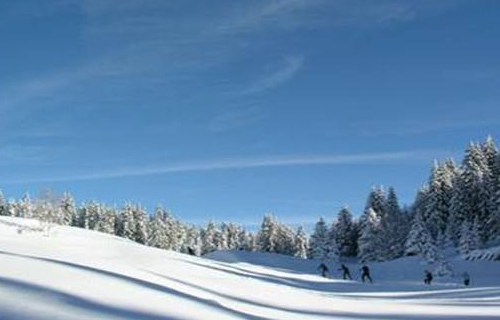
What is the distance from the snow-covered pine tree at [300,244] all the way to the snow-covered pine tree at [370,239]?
39.1 m

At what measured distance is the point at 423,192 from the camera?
95.4m

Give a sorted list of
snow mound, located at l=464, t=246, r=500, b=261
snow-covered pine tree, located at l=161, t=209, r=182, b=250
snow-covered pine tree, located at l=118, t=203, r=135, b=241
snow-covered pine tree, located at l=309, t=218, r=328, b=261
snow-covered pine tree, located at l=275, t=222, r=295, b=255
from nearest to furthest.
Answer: snow mound, located at l=464, t=246, r=500, b=261, snow-covered pine tree, located at l=309, t=218, r=328, b=261, snow-covered pine tree, located at l=275, t=222, r=295, b=255, snow-covered pine tree, located at l=118, t=203, r=135, b=241, snow-covered pine tree, located at l=161, t=209, r=182, b=250

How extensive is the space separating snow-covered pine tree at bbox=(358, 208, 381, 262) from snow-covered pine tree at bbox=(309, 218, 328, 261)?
5969mm

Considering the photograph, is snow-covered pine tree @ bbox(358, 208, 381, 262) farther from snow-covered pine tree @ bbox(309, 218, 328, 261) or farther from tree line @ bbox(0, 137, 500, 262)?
snow-covered pine tree @ bbox(309, 218, 328, 261)

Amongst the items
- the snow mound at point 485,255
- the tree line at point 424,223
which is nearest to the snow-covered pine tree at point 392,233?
the tree line at point 424,223

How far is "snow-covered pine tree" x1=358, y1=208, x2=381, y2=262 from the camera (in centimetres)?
8529

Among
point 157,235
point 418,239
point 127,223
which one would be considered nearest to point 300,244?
point 157,235

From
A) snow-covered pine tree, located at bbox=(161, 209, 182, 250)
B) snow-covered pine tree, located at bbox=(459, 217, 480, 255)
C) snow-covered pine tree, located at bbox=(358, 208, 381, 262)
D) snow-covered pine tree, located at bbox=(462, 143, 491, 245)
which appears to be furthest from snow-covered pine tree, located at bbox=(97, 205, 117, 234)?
snow-covered pine tree, located at bbox=(459, 217, 480, 255)

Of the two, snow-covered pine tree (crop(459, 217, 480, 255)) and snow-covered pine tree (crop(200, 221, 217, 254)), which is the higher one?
snow-covered pine tree (crop(200, 221, 217, 254))

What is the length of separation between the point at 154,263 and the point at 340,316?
34.9 ft

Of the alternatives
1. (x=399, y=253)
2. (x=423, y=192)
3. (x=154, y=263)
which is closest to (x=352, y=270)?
(x=399, y=253)

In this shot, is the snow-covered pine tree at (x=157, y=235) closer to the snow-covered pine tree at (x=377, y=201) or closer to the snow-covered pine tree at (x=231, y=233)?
the snow-covered pine tree at (x=231, y=233)

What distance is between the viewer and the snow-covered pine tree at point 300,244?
12613 centimetres

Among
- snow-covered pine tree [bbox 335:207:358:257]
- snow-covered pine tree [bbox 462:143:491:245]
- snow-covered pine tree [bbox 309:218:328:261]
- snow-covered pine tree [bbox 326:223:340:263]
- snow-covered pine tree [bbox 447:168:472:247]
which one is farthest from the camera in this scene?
snow-covered pine tree [bbox 335:207:358:257]
